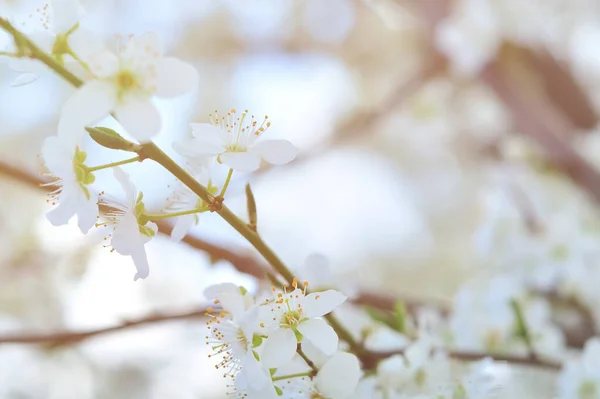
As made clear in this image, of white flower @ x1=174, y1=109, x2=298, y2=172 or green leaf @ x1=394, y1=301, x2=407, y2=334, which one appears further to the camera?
green leaf @ x1=394, y1=301, x2=407, y2=334

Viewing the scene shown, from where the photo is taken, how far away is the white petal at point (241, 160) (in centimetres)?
25

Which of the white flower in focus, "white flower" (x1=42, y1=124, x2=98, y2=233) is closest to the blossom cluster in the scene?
"white flower" (x1=42, y1=124, x2=98, y2=233)

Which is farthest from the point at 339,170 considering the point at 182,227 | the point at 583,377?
the point at 182,227

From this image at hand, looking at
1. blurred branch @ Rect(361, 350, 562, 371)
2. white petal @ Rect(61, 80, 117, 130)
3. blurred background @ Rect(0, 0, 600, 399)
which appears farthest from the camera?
blurred background @ Rect(0, 0, 600, 399)

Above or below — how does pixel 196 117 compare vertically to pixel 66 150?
below

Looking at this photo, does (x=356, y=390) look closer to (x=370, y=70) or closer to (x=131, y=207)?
(x=131, y=207)

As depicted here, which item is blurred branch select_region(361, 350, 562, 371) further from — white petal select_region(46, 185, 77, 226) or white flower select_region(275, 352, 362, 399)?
white petal select_region(46, 185, 77, 226)

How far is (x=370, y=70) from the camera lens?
1351mm

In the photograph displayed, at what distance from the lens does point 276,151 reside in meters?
0.26

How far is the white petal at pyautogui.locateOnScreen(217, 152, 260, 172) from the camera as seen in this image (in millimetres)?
252

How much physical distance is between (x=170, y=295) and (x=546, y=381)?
609 millimetres

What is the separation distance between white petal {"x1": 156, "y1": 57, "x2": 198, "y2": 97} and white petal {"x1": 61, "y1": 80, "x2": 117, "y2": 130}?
20mm

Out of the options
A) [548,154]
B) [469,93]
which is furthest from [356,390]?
[469,93]

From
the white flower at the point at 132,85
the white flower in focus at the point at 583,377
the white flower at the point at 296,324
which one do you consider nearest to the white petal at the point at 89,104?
the white flower at the point at 132,85
